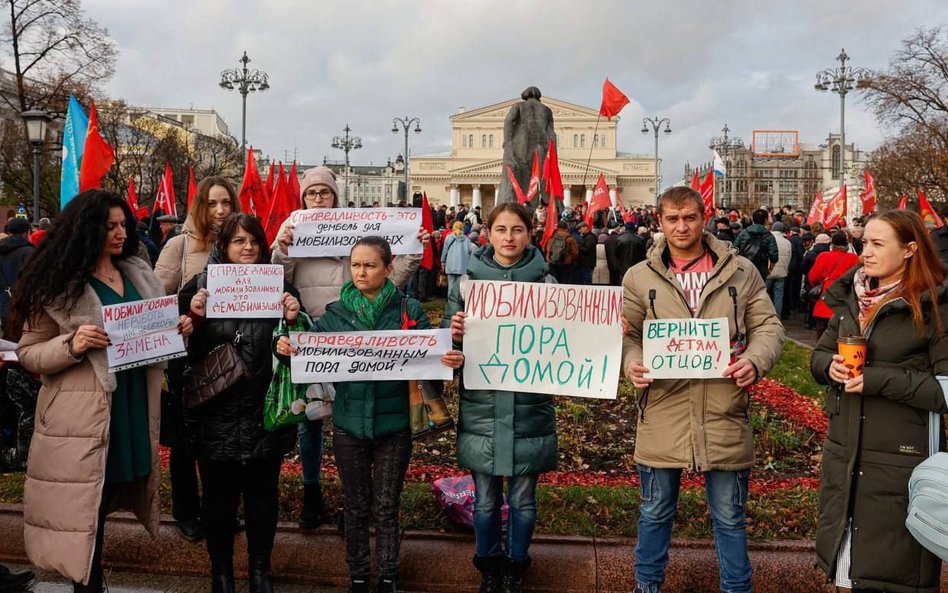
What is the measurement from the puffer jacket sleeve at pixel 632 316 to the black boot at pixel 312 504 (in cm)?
198

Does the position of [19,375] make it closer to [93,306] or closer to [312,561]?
[93,306]

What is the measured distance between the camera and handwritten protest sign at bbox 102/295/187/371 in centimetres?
328

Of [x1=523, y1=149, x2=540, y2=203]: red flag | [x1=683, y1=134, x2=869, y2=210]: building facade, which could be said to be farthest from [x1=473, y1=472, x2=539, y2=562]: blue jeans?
[x1=683, y1=134, x2=869, y2=210]: building facade

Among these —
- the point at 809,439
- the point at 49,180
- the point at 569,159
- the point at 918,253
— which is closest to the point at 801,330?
the point at 809,439

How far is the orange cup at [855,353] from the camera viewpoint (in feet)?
9.88

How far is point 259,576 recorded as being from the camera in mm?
3662

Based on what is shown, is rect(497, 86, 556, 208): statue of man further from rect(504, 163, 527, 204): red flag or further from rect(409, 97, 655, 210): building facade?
rect(409, 97, 655, 210): building facade

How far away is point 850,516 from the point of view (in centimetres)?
315

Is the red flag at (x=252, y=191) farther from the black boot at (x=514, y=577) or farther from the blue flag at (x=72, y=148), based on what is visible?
the black boot at (x=514, y=577)

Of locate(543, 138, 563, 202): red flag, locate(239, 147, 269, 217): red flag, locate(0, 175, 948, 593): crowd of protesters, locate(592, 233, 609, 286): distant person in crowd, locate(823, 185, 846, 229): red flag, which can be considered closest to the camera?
locate(0, 175, 948, 593): crowd of protesters

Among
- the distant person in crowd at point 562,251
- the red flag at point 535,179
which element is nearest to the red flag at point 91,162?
the red flag at point 535,179

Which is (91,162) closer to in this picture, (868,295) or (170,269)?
(170,269)

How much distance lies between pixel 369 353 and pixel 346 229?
1071 millimetres

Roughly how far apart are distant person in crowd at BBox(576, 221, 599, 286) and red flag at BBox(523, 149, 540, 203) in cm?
172
